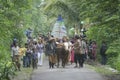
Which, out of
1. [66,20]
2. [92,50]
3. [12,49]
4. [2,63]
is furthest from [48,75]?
[66,20]

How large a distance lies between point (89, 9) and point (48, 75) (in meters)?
3.93

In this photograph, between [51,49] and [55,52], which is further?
[55,52]

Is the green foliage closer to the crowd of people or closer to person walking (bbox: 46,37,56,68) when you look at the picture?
the crowd of people

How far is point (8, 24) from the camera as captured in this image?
15.3 m

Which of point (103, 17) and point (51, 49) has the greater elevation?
point (103, 17)

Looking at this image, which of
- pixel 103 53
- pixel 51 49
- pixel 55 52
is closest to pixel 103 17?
pixel 51 49

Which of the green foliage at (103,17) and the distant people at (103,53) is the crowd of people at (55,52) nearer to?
the distant people at (103,53)

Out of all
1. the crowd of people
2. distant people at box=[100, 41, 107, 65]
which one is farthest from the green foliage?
distant people at box=[100, 41, 107, 65]

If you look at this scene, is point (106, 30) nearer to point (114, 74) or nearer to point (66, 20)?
point (114, 74)

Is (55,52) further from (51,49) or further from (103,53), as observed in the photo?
(103,53)

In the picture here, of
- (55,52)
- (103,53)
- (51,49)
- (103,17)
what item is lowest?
(103,53)

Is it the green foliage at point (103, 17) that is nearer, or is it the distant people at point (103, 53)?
the green foliage at point (103, 17)

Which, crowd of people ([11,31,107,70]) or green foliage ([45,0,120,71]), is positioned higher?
green foliage ([45,0,120,71])

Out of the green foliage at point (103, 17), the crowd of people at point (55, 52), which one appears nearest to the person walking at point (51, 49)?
the crowd of people at point (55, 52)
